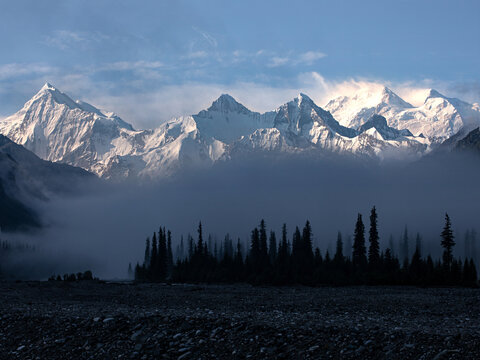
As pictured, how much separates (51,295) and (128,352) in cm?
2976

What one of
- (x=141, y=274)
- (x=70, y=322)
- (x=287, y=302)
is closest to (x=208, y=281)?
(x=141, y=274)

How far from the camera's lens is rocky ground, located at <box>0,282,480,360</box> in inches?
1148

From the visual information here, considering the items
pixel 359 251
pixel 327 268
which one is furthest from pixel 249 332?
pixel 359 251

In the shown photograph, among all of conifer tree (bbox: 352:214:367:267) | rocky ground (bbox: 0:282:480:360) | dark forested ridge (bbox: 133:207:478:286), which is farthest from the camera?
conifer tree (bbox: 352:214:367:267)

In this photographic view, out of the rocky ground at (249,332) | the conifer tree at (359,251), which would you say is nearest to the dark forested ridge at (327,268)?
the conifer tree at (359,251)

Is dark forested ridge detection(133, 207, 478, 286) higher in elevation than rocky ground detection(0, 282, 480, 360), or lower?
higher

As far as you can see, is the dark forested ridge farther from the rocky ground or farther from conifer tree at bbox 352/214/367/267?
the rocky ground

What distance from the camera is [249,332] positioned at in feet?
106

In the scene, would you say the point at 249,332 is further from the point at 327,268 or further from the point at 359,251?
the point at 359,251

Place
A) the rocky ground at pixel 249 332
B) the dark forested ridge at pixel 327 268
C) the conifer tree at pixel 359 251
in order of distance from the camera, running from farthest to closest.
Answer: the conifer tree at pixel 359 251 < the dark forested ridge at pixel 327 268 < the rocky ground at pixel 249 332

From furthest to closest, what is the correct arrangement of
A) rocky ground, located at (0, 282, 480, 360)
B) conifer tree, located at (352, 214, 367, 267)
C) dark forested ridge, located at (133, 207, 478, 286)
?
conifer tree, located at (352, 214, 367, 267)
dark forested ridge, located at (133, 207, 478, 286)
rocky ground, located at (0, 282, 480, 360)

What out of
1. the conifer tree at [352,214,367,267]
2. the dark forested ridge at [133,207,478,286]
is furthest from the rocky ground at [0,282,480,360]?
the conifer tree at [352,214,367,267]

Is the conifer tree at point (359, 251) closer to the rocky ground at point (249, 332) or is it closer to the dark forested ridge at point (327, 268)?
the dark forested ridge at point (327, 268)

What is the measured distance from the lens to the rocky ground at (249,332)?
29.2m
